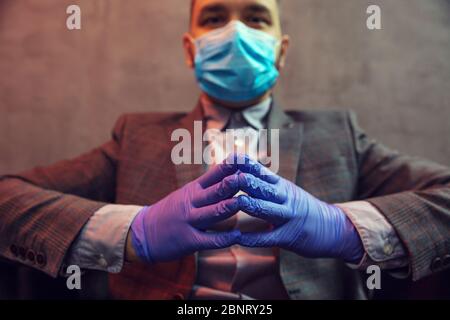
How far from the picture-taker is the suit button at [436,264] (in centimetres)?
81

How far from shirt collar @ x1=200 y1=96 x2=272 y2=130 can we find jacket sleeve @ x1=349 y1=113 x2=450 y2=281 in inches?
10.9

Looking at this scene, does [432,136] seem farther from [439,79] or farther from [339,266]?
[339,266]

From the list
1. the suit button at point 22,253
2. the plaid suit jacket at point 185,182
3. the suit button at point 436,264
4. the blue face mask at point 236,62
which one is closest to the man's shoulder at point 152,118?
the plaid suit jacket at point 185,182

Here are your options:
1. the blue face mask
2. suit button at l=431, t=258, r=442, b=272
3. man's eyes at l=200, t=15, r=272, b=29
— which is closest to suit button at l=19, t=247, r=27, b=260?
the blue face mask

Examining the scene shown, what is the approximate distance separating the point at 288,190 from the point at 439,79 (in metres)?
0.55

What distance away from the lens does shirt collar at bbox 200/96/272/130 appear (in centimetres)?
105

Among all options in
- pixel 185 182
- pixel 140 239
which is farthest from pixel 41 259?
pixel 185 182

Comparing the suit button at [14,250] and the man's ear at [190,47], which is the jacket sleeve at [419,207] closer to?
the man's ear at [190,47]

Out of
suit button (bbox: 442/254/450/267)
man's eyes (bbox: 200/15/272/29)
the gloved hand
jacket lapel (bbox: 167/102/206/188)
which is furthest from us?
man's eyes (bbox: 200/15/272/29)

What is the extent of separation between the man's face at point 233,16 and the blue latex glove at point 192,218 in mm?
336

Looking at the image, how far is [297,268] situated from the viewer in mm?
903

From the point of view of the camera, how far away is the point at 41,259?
83cm

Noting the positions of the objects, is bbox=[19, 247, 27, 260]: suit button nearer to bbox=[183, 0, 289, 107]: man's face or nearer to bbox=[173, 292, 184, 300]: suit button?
bbox=[173, 292, 184, 300]: suit button
